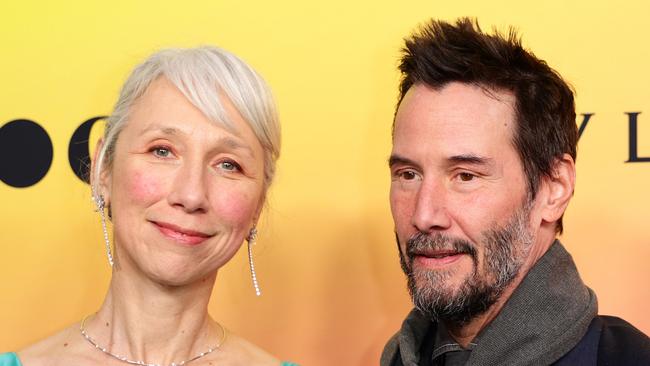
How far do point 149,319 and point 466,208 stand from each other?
23.1 inches

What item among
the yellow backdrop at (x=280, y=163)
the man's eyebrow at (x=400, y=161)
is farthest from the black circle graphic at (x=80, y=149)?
the man's eyebrow at (x=400, y=161)

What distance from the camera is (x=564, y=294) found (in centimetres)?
168

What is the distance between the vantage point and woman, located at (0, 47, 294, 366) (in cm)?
166

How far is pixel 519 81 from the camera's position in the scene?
5.84 feet

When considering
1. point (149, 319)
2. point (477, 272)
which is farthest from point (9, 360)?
point (477, 272)

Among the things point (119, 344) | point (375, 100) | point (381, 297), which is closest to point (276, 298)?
point (381, 297)

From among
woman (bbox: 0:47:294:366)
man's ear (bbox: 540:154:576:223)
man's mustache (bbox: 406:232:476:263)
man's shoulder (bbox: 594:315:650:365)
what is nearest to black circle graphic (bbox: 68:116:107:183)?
woman (bbox: 0:47:294:366)

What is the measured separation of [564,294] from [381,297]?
2.53ft

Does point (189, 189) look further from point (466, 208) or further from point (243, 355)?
point (466, 208)

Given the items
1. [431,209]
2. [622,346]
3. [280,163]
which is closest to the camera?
[622,346]

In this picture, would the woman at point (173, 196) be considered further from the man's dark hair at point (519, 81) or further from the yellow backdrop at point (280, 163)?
the yellow backdrop at point (280, 163)

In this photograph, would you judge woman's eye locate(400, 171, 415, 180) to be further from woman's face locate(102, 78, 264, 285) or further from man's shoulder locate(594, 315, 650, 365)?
man's shoulder locate(594, 315, 650, 365)

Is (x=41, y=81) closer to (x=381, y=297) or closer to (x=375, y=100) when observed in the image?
(x=375, y=100)

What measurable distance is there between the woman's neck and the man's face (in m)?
0.40
